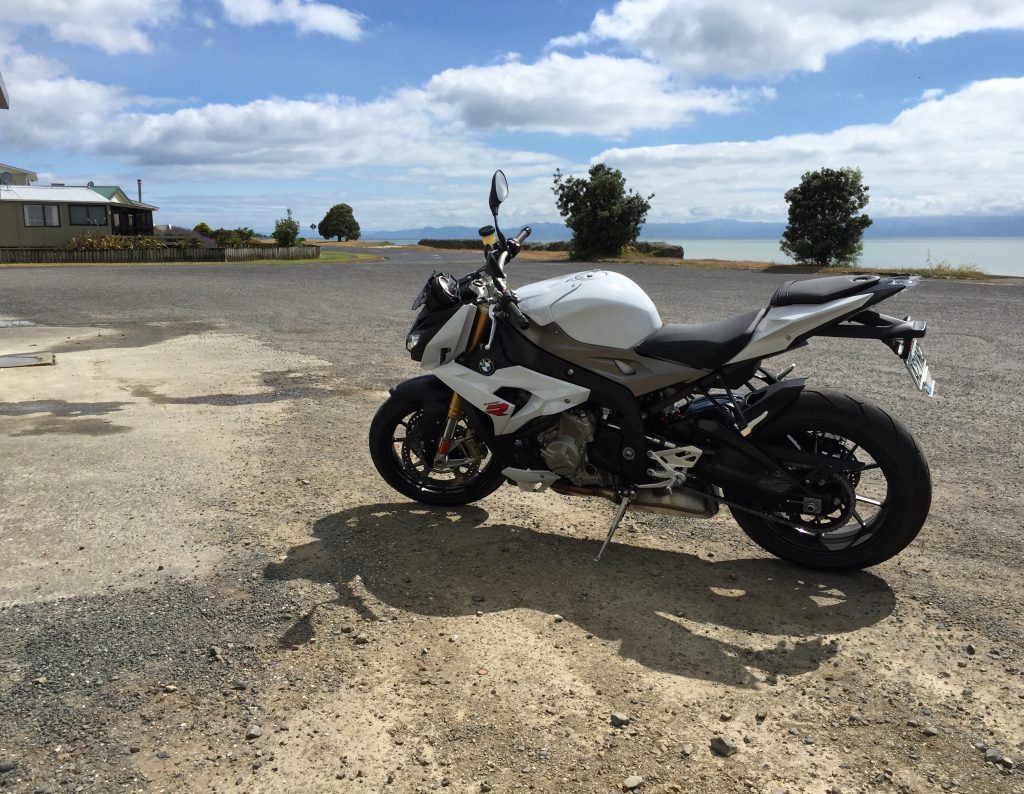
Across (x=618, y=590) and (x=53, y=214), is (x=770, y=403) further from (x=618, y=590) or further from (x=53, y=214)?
(x=53, y=214)

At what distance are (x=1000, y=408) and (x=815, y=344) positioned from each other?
388cm

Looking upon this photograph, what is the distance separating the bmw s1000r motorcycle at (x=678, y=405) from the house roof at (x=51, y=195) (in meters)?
49.0

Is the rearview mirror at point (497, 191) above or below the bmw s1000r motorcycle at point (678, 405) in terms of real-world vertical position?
above

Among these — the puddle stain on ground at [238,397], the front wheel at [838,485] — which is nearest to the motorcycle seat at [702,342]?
the front wheel at [838,485]

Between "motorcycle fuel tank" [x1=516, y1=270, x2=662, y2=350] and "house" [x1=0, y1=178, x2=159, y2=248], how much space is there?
150 feet

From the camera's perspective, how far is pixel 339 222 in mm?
76750

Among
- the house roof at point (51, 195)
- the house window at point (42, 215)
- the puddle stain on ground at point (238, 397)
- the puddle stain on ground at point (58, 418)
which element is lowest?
the puddle stain on ground at point (58, 418)

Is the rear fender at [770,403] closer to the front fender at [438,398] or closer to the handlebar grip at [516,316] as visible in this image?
the handlebar grip at [516,316]

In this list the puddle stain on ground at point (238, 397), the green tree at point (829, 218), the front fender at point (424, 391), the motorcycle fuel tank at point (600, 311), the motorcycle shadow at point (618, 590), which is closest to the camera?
the motorcycle shadow at point (618, 590)

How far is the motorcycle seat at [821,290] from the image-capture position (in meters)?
3.78

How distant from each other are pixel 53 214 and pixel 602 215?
3094cm

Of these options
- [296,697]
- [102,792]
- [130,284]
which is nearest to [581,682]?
[296,697]

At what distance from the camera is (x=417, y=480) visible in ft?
16.6

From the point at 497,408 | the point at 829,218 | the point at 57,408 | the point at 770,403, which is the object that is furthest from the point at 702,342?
the point at 829,218
